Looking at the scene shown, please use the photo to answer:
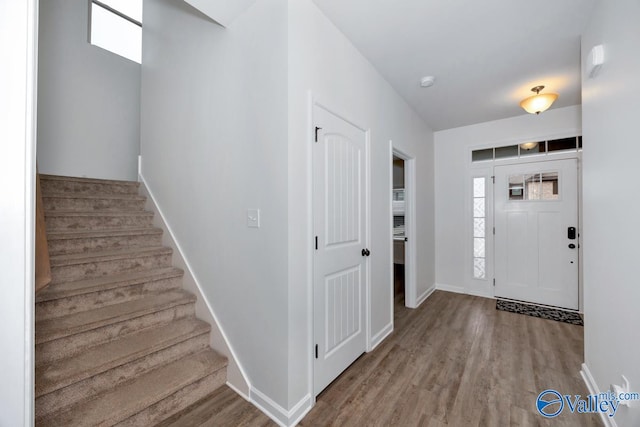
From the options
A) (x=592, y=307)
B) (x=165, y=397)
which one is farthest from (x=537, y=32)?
(x=165, y=397)

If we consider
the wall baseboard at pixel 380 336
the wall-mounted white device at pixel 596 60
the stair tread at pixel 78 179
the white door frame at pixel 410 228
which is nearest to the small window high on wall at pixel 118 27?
the stair tread at pixel 78 179

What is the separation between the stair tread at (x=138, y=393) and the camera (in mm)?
1420

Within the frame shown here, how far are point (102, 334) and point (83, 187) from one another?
1.85 metres

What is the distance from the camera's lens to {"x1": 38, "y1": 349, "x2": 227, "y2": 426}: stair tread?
4.66 feet

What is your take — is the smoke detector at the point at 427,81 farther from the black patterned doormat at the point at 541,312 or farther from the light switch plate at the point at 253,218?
the black patterned doormat at the point at 541,312

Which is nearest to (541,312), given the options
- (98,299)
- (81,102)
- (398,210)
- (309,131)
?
(398,210)

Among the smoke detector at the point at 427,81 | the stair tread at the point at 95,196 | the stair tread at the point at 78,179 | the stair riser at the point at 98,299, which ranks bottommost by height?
the stair riser at the point at 98,299

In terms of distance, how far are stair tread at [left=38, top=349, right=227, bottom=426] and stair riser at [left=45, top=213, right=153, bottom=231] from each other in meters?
1.56

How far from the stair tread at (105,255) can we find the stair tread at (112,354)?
2.36ft

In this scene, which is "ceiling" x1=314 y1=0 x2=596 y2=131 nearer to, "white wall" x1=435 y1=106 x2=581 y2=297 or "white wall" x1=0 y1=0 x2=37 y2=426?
"white wall" x1=435 y1=106 x2=581 y2=297

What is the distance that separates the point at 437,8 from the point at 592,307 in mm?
2432

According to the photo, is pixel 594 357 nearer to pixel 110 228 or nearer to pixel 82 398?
pixel 82 398

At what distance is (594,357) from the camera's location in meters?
1.89

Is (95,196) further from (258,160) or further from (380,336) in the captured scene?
(380,336)
